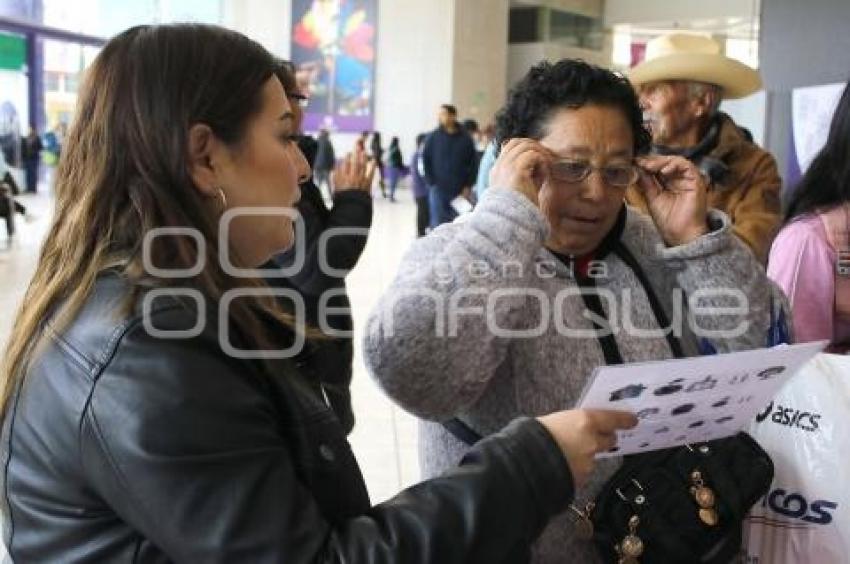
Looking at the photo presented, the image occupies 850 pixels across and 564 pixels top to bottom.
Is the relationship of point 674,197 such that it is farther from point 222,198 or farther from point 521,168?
point 222,198

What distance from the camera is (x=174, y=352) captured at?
91cm

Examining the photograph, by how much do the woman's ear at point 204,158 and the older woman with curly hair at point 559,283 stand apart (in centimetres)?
38

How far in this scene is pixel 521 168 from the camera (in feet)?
4.67

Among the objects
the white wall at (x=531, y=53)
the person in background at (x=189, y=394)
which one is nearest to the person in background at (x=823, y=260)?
the person in background at (x=189, y=394)

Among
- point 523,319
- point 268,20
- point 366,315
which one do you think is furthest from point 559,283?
point 268,20

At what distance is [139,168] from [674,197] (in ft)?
3.70

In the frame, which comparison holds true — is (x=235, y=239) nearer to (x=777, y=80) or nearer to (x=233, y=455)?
(x=233, y=455)

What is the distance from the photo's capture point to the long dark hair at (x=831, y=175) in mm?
2104

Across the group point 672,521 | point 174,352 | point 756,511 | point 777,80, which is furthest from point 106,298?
point 777,80

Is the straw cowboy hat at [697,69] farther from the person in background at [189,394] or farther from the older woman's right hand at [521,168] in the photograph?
the person in background at [189,394]

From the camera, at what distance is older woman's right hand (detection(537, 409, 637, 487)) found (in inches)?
41.8

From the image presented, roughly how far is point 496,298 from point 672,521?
444 mm

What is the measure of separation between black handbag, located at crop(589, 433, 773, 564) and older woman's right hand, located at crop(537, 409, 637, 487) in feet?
0.89

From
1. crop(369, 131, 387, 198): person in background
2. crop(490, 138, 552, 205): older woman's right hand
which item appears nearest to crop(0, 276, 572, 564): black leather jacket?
crop(490, 138, 552, 205): older woman's right hand
